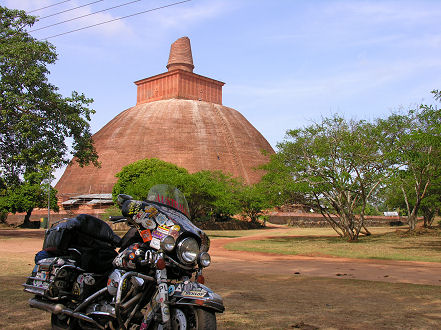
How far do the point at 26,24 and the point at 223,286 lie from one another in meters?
18.3

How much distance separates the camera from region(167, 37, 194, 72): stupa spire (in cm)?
6894

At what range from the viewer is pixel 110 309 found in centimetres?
372

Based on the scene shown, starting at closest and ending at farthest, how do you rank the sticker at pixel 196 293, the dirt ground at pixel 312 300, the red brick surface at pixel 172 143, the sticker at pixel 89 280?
the sticker at pixel 196 293, the sticker at pixel 89 280, the dirt ground at pixel 312 300, the red brick surface at pixel 172 143

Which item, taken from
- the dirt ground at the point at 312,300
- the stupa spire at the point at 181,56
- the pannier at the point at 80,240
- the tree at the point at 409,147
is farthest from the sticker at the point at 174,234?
the stupa spire at the point at 181,56

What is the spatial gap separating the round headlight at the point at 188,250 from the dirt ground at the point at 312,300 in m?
1.52

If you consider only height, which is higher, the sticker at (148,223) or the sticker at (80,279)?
the sticker at (148,223)

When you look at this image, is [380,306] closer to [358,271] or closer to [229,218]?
[358,271]

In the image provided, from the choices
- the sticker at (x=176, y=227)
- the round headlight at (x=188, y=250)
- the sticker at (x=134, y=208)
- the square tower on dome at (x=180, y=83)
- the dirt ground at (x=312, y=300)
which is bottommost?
Result: the dirt ground at (x=312, y=300)

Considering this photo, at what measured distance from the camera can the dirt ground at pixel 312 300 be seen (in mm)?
4841

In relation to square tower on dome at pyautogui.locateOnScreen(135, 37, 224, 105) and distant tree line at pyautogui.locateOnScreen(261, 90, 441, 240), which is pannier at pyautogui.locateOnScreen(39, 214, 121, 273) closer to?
distant tree line at pyautogui.locateOnScreen(261, 90, 441, 240)

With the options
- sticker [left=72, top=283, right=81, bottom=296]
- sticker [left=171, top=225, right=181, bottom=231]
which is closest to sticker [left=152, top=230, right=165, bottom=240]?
sticker [left=171, top=225, right=181, bottom=231]

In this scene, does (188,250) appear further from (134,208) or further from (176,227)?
(134,208)

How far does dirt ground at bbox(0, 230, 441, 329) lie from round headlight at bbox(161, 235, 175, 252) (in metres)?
1.64

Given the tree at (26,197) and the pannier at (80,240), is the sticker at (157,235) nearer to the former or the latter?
the pannier at (80,240)
